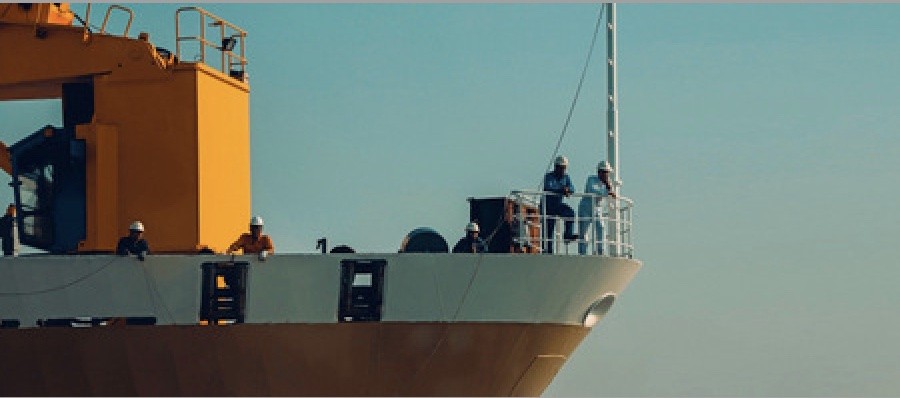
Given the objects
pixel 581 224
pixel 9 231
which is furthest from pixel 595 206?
pixel 9 231

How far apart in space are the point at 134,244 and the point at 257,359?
2396mm

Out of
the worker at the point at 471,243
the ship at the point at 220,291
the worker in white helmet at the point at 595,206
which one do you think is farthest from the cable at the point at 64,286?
the worker in white helmet at the point at 595,206

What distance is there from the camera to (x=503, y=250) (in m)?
30.8

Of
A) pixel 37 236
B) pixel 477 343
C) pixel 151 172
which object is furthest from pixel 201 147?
pixel 477 343

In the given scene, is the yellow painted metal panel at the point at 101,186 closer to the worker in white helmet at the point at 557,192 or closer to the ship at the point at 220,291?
the ship at the point at 220,291

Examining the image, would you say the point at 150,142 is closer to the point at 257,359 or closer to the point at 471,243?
the point at 257,359

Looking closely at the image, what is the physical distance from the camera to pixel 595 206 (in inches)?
Result: 1216

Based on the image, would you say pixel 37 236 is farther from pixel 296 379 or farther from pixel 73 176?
pixel 296 379

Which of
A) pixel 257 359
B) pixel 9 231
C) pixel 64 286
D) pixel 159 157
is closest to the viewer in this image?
pixel 257 359

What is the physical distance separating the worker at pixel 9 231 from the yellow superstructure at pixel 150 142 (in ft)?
3.69

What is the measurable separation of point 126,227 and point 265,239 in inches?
108

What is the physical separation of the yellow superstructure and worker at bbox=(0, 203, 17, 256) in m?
1.13

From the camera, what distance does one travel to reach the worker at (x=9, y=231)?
3234 cm

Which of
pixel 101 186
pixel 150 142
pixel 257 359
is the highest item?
pixel 150 142
